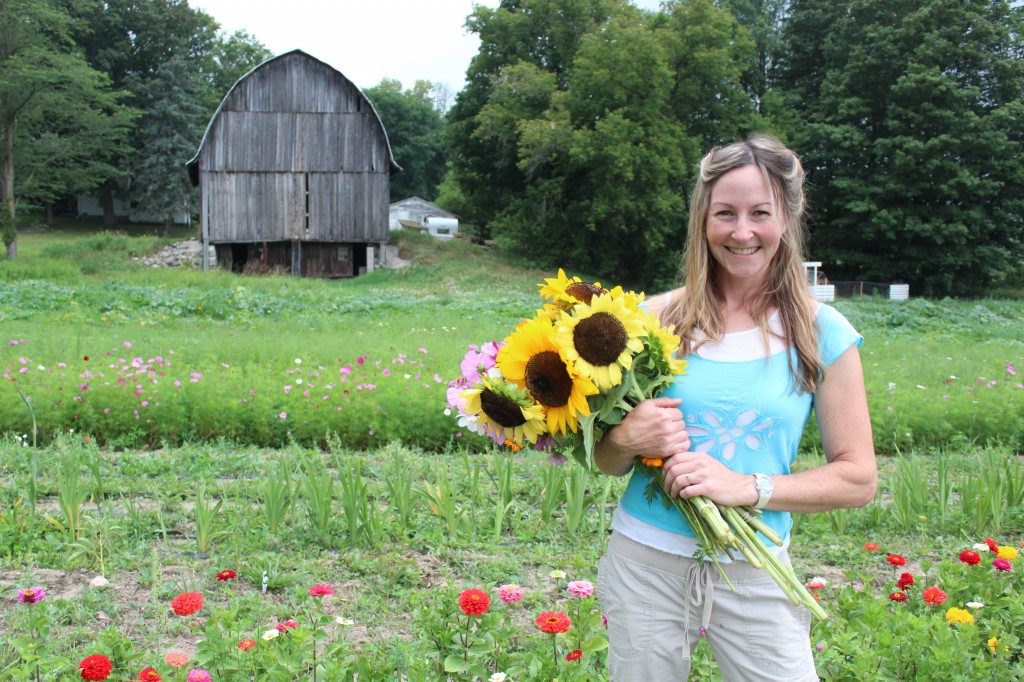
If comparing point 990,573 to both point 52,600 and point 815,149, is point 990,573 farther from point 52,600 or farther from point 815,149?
point 815,149

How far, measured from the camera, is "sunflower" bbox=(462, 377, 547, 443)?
6.61ft

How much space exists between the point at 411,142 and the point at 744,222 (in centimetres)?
6563

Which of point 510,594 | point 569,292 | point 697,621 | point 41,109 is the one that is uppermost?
point 41,109

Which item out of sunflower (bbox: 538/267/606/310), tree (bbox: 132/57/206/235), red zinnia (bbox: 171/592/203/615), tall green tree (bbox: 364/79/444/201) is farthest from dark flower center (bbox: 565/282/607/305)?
tall green tree (bbox: 364/79/444/201)

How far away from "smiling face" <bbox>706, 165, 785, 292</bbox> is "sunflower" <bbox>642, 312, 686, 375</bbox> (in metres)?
0.26

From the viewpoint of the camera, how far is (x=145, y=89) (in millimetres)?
44062

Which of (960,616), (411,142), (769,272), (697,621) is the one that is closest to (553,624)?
(697,621)

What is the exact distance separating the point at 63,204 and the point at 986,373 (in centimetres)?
4995

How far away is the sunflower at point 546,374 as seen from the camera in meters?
1.97

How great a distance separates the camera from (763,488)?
1981 millimetres

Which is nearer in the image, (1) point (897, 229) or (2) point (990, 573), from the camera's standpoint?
(2) point (990, 573)

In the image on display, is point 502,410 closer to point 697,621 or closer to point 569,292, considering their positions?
point 569,292

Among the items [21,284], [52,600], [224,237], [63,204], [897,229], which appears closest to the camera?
[52,600]

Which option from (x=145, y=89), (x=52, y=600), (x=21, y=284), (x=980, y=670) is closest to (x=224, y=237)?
(x=21, y=284)
